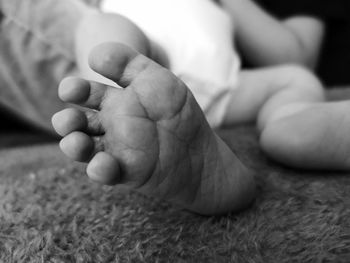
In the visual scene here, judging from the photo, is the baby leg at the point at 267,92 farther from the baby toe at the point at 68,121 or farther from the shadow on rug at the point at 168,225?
the baby toe at the point at 68,121

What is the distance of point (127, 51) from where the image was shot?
50cm

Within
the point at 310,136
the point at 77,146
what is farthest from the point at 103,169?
the point at 310,136

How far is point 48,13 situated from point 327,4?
80cm

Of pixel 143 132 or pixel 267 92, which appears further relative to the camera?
pixel 267 92

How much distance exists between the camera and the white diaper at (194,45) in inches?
32.8

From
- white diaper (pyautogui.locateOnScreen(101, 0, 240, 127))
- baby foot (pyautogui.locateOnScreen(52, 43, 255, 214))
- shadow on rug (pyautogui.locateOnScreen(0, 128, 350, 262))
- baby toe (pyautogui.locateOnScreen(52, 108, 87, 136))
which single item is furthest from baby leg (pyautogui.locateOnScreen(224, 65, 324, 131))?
baby toe (pyautogui.locateOnScreen(52, 108, 87, 136))

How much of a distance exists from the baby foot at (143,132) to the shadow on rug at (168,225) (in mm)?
49

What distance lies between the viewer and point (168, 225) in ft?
1.72

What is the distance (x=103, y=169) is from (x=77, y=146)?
0.04 m

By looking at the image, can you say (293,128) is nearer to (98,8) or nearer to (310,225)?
(310,225)

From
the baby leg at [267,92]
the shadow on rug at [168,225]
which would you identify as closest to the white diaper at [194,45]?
the baby leg at [267,92]

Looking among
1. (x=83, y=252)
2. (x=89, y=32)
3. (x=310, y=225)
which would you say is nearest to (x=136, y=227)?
(x=83, y=252)

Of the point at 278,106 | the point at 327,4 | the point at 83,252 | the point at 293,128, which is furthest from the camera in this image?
the point at 327,4

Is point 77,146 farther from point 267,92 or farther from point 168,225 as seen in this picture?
point 267,92
